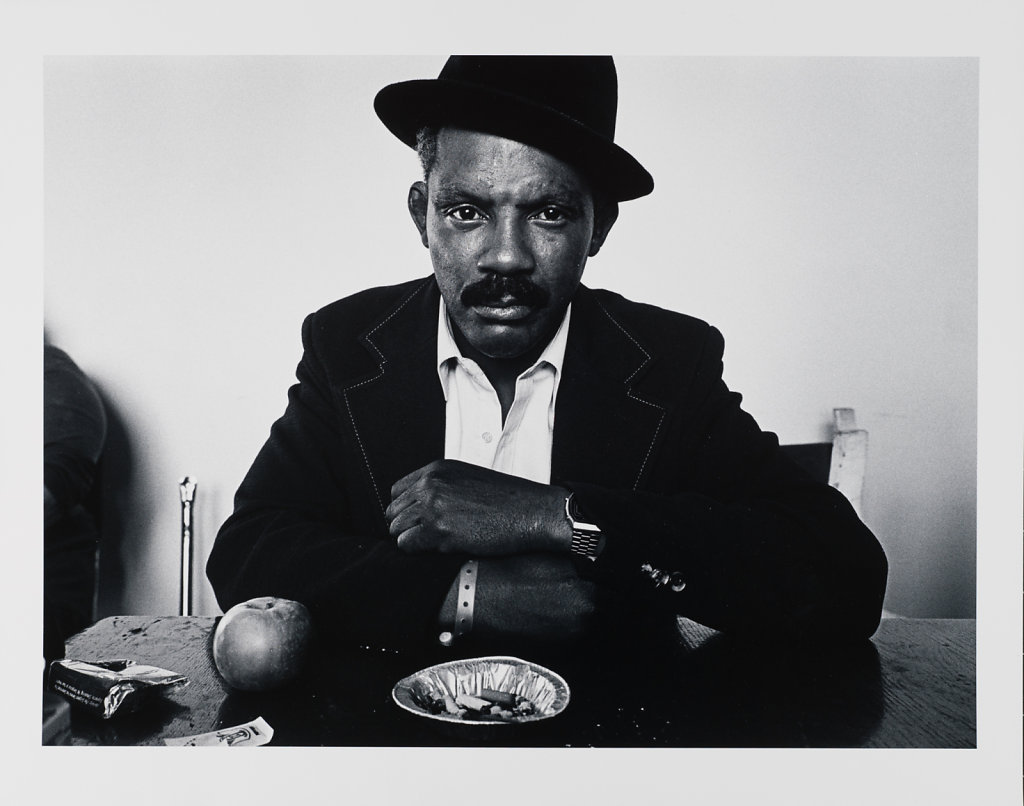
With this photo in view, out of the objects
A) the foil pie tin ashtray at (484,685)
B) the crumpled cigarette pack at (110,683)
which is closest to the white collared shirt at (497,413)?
the foil pie tin ashtray at (484,685)

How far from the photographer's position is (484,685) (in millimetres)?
1425

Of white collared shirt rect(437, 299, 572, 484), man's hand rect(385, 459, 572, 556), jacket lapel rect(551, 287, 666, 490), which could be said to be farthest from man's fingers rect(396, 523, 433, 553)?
jacket lapel rect(551, 287, 666, 490)

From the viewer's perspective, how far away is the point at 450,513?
1.51m

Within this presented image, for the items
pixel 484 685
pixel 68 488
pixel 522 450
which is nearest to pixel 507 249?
pixel 522 450

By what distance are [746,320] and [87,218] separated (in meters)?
1.23

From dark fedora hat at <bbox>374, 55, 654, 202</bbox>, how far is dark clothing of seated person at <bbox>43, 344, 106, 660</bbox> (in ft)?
2.50

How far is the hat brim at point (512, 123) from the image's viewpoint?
1.54 meters

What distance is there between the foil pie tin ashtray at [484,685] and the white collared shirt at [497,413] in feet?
1.11

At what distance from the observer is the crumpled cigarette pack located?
137cm

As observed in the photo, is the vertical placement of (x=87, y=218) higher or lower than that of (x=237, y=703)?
higher

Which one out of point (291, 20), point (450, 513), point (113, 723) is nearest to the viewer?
point (113, 723)

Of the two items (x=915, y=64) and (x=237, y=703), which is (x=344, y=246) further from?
(x=915, y=64)

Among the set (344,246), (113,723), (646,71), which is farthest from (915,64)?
(113,723)

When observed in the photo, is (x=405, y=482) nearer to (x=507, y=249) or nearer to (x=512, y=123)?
(x=507, y=249)
